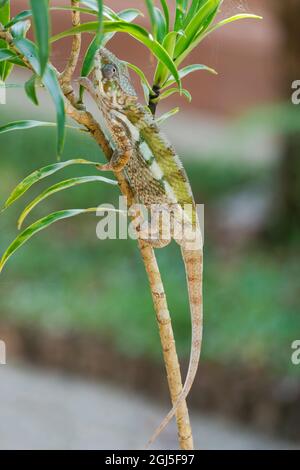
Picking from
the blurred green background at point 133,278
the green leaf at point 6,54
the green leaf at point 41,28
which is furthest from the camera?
the blurred green background at point 133,278

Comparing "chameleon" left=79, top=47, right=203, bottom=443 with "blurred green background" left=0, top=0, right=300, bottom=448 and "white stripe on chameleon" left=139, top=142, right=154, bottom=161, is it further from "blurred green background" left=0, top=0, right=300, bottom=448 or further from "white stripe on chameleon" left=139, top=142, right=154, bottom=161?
"blurred green background" left=0, top=0, right=300, bottom=448

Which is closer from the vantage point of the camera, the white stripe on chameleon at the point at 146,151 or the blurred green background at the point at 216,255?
the white stripe on chameleon at the point at 146,151

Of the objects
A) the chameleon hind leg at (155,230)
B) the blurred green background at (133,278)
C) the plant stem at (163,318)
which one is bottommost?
the blurred green background at (133,278)

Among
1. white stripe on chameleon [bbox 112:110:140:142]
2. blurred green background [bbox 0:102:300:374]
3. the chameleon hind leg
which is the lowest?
blurred green background [bbox 0:102:300:374]

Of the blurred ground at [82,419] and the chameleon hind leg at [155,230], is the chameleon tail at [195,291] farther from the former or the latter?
the blurred ground at [82,419]

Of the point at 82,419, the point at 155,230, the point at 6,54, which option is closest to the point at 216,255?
the point at 82,419

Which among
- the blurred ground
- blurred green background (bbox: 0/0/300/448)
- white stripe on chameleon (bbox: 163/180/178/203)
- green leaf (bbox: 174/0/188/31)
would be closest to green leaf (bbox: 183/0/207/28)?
green leaf (bbox: 174/0/188/31)

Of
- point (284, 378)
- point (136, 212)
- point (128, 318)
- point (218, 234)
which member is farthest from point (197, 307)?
point (218, 234)

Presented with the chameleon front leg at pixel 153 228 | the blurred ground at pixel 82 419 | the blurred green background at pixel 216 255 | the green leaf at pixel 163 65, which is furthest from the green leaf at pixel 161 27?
the blurred ground at pixel 82 419
